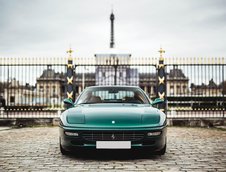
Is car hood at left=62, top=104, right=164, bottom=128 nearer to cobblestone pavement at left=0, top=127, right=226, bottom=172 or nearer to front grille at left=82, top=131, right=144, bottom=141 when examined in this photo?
front grille at left=82, top=131, right=144, bottom=141

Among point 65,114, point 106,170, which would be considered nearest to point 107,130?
point 106,170

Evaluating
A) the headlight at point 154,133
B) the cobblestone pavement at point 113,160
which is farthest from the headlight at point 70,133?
the headlight at point 154,133

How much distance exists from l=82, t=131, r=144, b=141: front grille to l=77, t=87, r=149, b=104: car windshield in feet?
4.18

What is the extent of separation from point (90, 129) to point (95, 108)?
0.66 meters

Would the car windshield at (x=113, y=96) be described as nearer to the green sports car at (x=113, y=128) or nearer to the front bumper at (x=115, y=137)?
the green sports car at (x=113, y=128)

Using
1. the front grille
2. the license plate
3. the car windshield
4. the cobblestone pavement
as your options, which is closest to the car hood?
the front grille

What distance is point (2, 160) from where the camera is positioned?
15.4ft

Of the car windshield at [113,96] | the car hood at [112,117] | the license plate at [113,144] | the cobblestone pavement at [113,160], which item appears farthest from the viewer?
the car windshield at [113,96]

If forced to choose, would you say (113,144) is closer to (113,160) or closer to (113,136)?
(113,136)

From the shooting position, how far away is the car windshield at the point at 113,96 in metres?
5.59

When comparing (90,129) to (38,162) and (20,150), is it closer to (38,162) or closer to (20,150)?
(38,162)

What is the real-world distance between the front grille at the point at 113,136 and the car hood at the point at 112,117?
11 centimetres

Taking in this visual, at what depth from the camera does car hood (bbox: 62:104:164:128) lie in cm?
437

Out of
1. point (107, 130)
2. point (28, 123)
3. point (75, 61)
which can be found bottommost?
point (28, 123)
